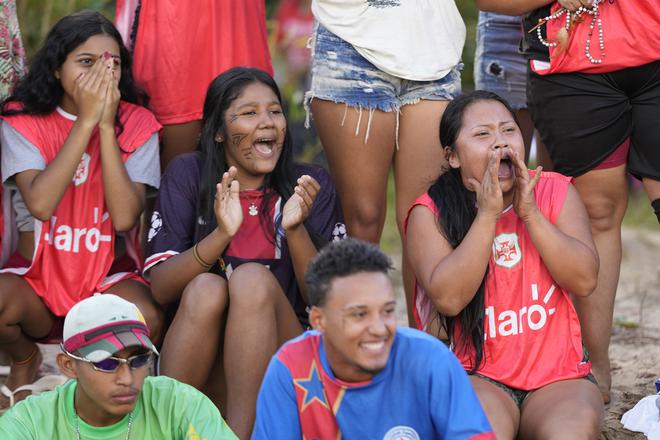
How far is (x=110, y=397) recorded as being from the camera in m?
3.46

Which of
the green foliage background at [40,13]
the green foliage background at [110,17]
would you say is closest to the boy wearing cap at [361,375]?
the green foliage background at [110,17]

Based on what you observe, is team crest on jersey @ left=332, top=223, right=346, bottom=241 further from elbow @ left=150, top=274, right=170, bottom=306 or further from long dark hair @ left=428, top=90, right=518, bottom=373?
elbow @ left=150, top=274, right=170, bottom=306

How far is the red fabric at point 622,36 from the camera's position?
4043 mm

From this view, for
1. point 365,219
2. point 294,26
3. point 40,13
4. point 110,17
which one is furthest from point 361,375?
point 294,26

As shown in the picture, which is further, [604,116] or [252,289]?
[604,116]

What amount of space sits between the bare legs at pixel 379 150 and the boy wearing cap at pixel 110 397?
1207mm

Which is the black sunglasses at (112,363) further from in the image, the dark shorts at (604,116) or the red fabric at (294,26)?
the red fabric at (294,26)

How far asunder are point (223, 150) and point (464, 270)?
3.96ft

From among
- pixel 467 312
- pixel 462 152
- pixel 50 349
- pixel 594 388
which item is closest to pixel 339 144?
pixel 462 152

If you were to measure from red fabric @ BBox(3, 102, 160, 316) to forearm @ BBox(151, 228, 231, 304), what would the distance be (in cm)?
42

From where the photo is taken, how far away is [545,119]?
14.0ft

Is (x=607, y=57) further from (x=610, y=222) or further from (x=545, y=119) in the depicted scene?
(x=610, y=222)

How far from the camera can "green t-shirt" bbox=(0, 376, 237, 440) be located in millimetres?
3527

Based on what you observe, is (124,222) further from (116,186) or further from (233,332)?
(233,332)
